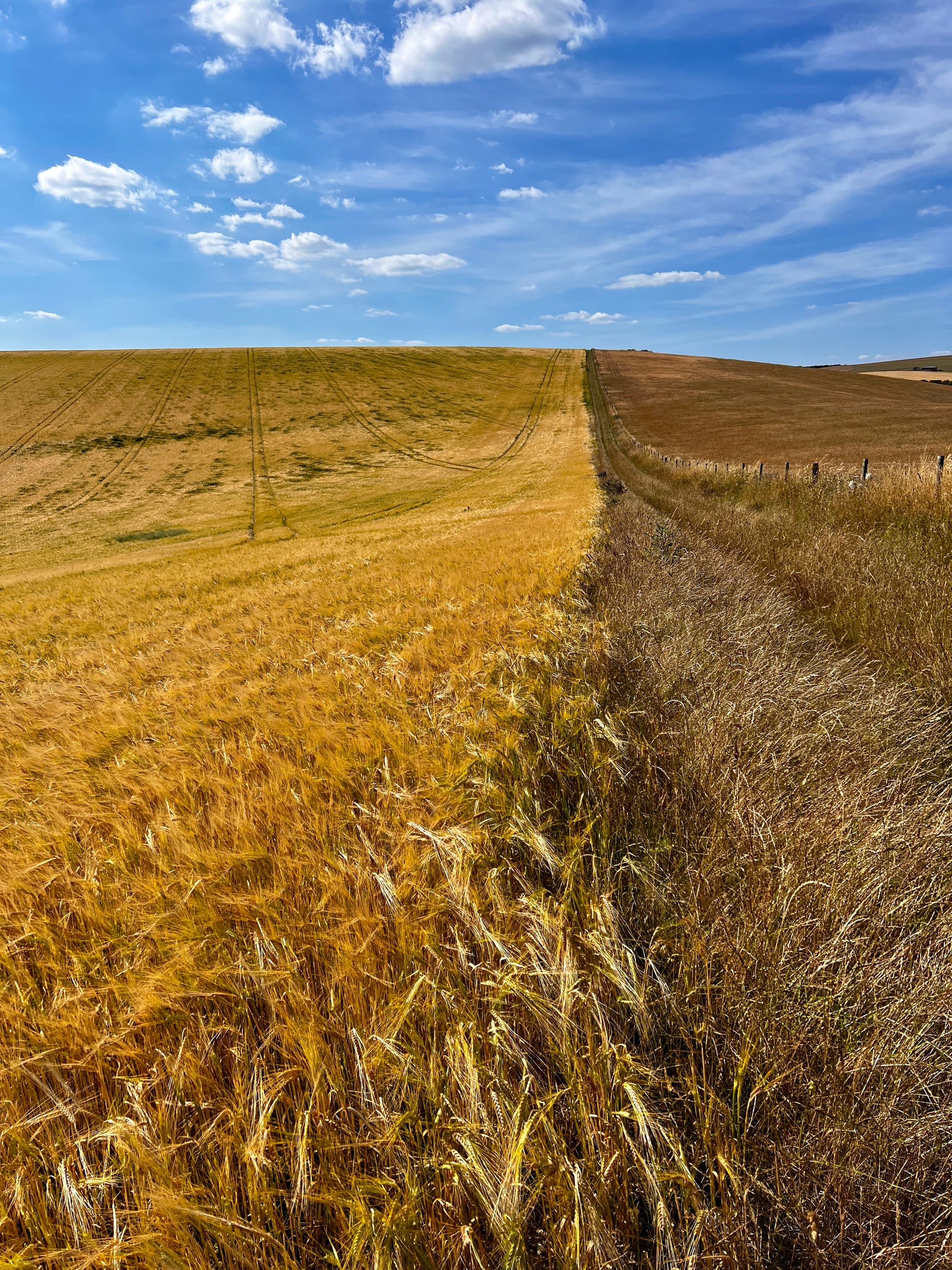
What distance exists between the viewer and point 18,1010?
133cm

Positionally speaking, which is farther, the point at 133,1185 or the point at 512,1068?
the point at 512,1068

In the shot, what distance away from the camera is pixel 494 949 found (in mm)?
1435

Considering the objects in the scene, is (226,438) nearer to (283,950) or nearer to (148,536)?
(148,536)

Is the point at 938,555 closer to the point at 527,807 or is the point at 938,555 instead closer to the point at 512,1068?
the point at 527,807

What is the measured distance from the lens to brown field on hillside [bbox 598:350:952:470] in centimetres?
3158

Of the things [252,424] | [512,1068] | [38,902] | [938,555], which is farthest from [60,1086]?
[252,424]

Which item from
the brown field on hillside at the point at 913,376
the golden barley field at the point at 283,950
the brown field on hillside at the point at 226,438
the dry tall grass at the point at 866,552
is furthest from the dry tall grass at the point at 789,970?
the brown field on hillside at the point at 913,376

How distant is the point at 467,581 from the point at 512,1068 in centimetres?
537

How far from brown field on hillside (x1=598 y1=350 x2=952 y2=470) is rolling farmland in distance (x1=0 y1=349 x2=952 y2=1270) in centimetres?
2231

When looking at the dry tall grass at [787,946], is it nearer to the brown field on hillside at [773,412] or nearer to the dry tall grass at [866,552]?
the dry tall grass at [866,552]

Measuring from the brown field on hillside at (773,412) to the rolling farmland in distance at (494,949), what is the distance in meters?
22.3

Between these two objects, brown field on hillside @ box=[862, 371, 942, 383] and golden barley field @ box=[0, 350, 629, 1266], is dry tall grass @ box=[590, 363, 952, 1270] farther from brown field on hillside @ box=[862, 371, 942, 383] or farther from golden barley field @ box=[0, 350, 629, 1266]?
brown field on hillside @ box=[862, 371, 942, 383]

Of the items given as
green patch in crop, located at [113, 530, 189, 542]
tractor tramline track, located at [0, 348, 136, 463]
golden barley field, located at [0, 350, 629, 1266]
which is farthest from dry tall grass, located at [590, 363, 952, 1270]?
tractor tramline track, located at [0, 348, 136, 463]

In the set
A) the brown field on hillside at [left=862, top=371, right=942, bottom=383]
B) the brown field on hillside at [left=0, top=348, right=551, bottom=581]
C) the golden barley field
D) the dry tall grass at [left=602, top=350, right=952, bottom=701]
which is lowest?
the golden barley field
